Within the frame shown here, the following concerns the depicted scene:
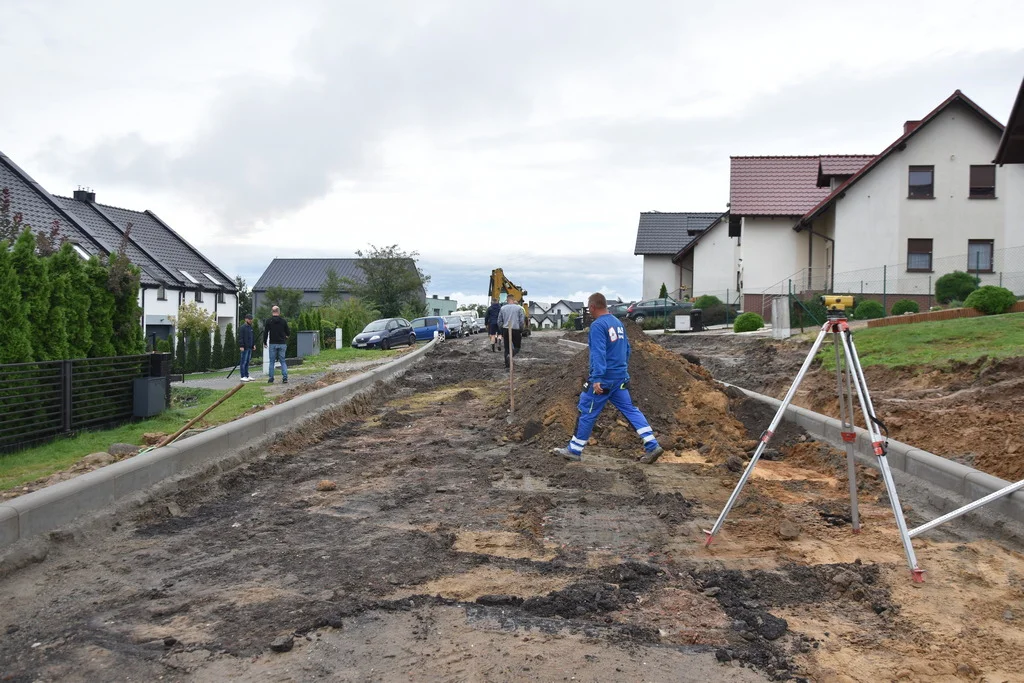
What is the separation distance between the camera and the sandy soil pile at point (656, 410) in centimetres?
991

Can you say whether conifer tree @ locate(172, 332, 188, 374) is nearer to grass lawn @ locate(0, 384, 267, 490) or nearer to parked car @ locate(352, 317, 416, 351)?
parked car @ locate(352, 317, 416, 351)

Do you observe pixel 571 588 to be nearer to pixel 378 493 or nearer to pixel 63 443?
pixel 378 493

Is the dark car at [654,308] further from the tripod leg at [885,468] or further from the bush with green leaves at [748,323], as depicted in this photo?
the tripod leg at [885,468]

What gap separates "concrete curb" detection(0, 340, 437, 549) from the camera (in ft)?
18.0

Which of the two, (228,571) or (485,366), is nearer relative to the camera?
(228,571)

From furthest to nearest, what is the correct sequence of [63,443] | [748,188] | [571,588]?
[748,188] → [63,443] → [571,588]

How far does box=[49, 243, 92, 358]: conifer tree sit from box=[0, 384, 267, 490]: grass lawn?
4.21 ft

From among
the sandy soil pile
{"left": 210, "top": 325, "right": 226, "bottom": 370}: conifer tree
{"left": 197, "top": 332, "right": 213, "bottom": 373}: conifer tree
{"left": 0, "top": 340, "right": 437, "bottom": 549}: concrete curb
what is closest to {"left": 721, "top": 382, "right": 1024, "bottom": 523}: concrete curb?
the sandy soil pile

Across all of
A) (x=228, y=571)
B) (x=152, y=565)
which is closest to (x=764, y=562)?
(x=228, y=571)

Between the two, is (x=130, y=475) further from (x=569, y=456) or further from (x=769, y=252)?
(x=769, y=252)

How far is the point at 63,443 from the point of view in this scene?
1007cm

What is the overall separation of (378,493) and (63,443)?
501 centimetres

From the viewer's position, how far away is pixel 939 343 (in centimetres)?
1431

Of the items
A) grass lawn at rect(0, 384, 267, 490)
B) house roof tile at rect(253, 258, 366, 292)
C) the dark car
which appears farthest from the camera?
house roof tile at rect(253, 258, 366, 292)
